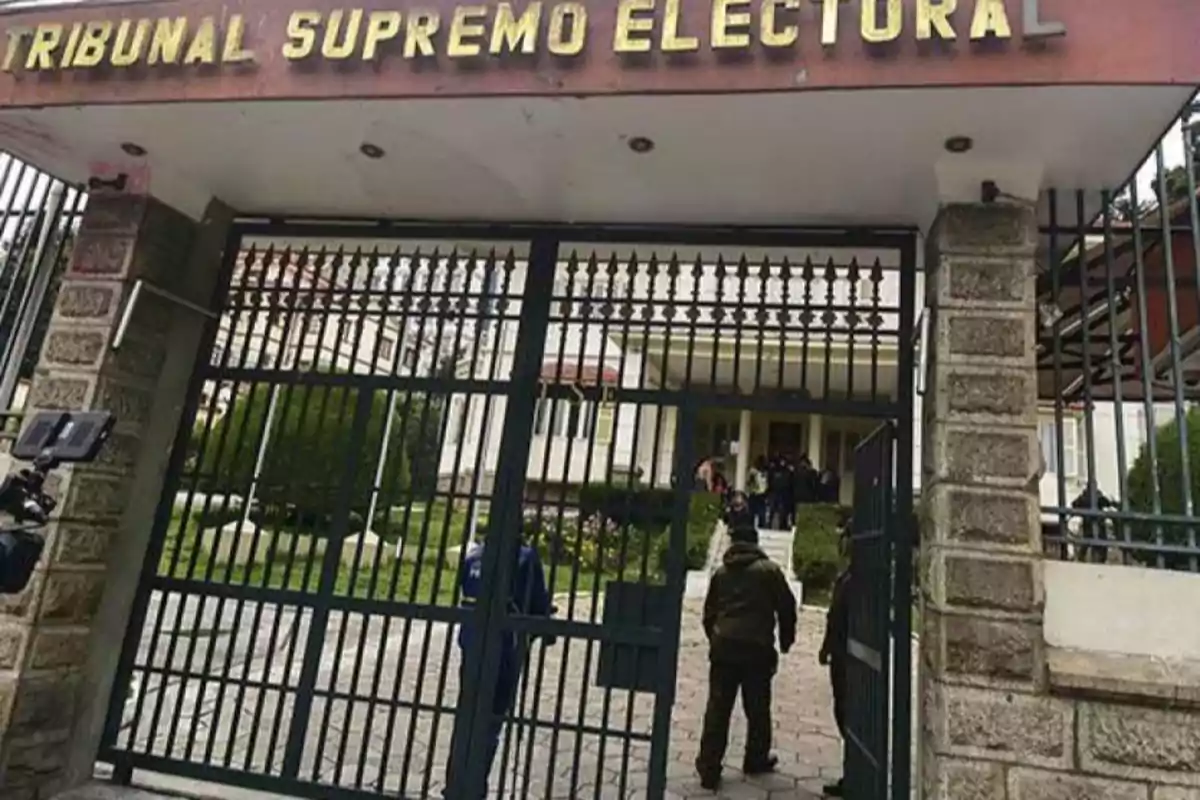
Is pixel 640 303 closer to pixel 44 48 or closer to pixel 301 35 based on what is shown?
pixel 301 35

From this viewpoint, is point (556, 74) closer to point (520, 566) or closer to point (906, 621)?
point (520, 566)

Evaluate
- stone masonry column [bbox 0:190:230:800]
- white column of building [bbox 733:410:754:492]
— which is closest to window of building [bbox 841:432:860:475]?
white column of building [bbox 733:410:754:492]

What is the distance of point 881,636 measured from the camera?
3.45 meters

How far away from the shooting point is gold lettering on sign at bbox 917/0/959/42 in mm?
2713

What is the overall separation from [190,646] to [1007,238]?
14.6 feet

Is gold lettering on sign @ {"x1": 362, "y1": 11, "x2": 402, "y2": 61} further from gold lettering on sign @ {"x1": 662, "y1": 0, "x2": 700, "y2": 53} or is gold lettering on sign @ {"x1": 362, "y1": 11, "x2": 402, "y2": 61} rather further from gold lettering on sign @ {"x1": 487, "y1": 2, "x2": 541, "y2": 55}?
gold lettering on sign @ {"x1": 662, "y1": 0, "x2": 700, "y2": 53}

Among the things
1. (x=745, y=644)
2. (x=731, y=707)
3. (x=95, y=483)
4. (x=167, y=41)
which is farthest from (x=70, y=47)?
(x=731, y=707)

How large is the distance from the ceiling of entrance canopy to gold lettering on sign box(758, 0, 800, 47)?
19 centimetres

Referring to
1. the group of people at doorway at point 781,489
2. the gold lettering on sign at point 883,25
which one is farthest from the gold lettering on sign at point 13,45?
the group of people at doorway at point 781,489

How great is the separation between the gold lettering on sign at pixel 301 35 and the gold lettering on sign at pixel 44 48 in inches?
46.4

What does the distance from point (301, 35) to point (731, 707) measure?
4.46 m

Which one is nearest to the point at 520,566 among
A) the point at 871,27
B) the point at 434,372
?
the point at 434,372

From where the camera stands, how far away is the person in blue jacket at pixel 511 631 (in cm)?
378

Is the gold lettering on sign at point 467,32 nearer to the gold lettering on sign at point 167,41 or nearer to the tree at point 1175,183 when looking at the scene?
the gold lettering on sign at point 167,41
